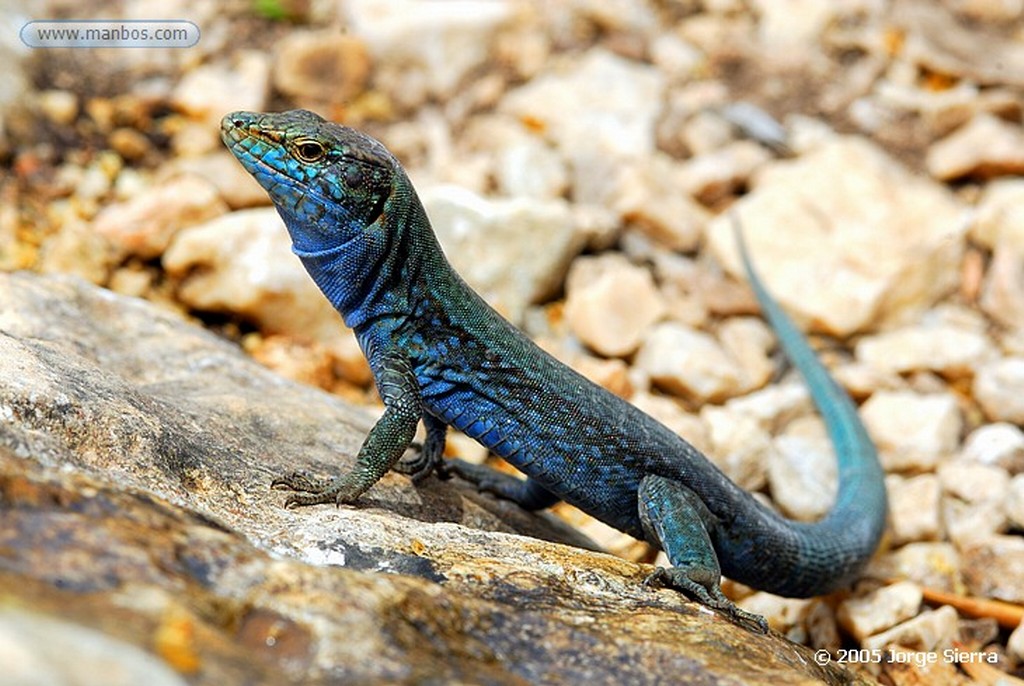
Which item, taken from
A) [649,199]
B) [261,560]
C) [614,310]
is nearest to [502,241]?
[614,310]

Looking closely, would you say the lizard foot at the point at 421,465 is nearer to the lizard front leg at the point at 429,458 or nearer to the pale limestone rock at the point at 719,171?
the lizard front leg at the point at 429,458

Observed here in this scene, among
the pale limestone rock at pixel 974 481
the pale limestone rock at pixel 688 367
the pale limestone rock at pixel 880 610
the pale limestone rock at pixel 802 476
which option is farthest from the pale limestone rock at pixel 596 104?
the pale limestone rock at pixel 880 610

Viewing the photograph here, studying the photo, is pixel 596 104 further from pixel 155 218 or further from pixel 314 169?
pixel 314 169

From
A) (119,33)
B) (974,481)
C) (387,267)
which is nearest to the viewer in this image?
(387,267)

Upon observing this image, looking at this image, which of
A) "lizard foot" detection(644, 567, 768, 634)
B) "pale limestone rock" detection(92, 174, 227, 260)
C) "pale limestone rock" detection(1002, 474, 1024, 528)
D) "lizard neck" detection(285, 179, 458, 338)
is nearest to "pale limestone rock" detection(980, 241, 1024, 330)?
"pale limestone rock" detection(1002, 474, 1024, 528)

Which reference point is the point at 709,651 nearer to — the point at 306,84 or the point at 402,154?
the point at 402,154

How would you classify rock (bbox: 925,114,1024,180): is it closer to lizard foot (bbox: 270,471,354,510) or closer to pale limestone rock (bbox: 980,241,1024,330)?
pale limestone rock (bbox: 980,241,1024,330)

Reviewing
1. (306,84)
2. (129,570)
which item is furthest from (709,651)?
(306,84)
